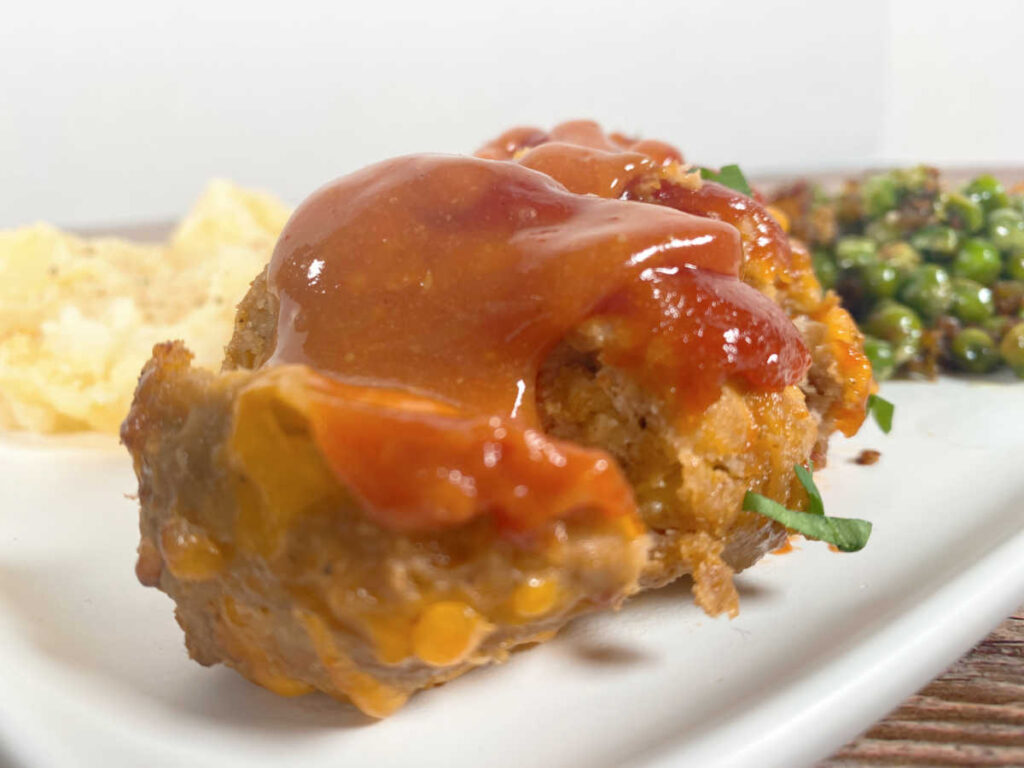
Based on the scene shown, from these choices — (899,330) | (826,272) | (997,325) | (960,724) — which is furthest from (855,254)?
(960,724)

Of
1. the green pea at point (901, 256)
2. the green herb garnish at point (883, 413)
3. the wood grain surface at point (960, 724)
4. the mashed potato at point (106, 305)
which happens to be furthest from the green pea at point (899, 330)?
the mashed potato at point (106, 305)

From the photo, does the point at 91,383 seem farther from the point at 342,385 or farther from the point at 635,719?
the point at 635,719

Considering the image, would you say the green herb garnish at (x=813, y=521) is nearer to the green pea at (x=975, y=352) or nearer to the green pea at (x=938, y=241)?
the green pea at (x=975, y=352)

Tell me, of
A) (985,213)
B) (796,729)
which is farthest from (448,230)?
(985,213)

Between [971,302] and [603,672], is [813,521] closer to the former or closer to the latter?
[603,672]

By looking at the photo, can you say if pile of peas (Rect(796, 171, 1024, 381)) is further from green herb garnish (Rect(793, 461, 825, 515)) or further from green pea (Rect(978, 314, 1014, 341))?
green herb garnish (Rect(793, 461, 825, 515))

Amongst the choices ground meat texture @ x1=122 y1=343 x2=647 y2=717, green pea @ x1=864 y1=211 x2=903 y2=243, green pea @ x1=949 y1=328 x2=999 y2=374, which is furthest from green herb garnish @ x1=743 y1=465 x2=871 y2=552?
green pea @ x1=864 y1=211 x2=903 y2=243
